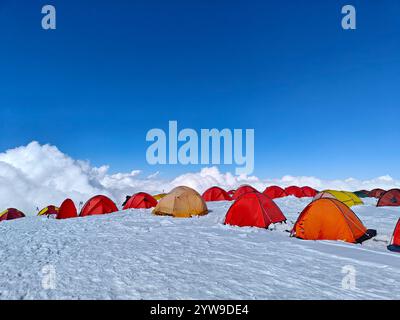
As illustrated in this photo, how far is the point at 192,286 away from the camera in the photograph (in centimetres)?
511

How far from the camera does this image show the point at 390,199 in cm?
2252

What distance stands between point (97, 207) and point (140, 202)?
3328 millimetres

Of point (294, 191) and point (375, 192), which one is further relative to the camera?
point (375, 192)

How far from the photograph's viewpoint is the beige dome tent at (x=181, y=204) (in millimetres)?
15742

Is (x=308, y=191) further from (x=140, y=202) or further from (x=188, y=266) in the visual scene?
(x=188, y=266)

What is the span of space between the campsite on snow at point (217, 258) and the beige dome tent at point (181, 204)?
219 cm

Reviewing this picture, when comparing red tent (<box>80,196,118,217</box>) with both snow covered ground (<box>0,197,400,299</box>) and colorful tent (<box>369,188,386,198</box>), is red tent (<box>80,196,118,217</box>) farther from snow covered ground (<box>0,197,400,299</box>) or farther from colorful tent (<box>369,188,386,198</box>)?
colorful tent (<box>369,188,386,198</box>)

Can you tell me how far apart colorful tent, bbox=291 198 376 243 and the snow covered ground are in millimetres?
474

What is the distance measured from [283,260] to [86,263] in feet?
16.4

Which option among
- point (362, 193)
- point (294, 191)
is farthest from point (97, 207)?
point (362, 193)

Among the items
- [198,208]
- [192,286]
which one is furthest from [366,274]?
[198,208]

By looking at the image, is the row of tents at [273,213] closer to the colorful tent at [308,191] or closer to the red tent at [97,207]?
the red tent at [97,207]
